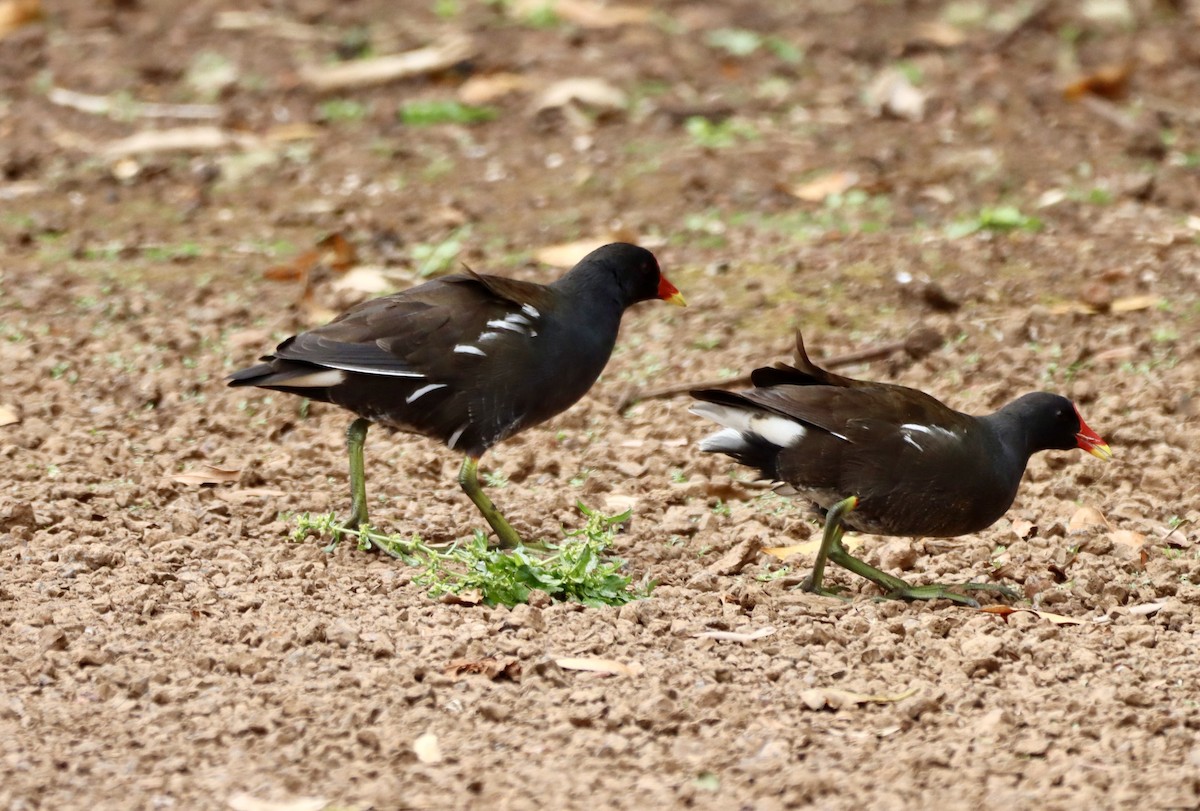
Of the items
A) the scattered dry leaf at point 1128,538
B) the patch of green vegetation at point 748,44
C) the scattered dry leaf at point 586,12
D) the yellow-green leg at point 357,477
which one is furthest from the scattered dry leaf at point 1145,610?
the scattered dry leaf at point 586,12

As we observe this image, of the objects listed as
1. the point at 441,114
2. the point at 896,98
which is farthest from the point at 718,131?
the point at 441,114

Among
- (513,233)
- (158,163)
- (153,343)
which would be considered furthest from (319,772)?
(158,163)

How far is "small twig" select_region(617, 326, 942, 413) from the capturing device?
6.52 meters

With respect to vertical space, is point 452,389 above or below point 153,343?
above

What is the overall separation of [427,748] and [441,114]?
22.8 feet

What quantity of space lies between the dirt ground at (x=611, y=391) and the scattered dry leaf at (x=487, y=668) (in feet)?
0.11

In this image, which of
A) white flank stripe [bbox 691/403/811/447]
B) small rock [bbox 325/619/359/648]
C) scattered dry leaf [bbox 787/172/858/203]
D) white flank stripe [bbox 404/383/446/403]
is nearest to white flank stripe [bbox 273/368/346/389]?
white flank stripe [bbox 404/383/446/403]

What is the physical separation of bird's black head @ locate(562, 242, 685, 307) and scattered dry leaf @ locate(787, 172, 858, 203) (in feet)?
9.90

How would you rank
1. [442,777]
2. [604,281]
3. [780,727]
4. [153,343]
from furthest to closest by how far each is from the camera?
[153,343] < [604,281] < [780,727] < [442,777]

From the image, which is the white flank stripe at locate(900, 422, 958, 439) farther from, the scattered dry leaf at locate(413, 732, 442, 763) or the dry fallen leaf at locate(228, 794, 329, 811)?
the dry fallen leaf at locate(228, 794, 329, 811)

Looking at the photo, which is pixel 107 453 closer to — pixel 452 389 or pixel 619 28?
pixel 452 389

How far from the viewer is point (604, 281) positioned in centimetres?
568

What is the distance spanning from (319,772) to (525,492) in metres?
2.35

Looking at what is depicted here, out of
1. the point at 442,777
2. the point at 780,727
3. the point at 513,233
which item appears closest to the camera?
the point at 442,777
